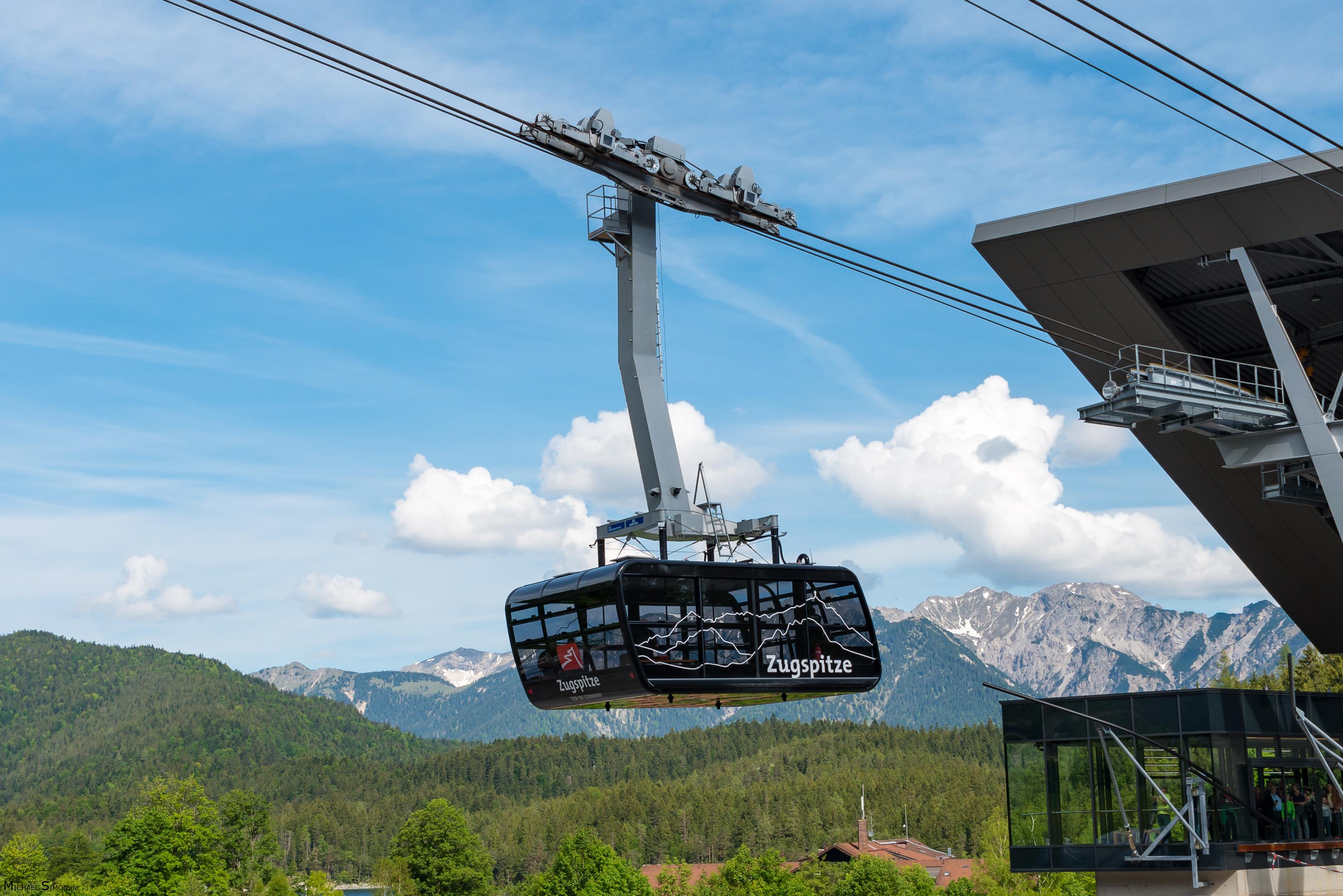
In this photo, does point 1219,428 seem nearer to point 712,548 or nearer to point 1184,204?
point 1184,204

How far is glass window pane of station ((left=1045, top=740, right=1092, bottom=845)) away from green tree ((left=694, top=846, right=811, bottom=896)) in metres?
67.0

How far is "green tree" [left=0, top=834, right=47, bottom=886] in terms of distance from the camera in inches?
3324

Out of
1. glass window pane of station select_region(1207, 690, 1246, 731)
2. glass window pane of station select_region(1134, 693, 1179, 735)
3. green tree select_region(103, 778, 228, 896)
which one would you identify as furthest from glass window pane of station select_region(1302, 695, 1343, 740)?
green tree select_region(103, 778, 228, 896)

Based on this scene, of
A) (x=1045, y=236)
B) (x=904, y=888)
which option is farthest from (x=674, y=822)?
(x=1045, y=236)

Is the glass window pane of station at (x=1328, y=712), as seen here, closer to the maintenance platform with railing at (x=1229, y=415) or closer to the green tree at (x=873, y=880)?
the maintenance platform with railing at (x=1229, y=415)

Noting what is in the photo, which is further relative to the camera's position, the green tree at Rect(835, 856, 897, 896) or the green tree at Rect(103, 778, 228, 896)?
the green tree at Rect(835, 856, 897, 896)

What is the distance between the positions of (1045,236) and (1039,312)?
2995 millimetres

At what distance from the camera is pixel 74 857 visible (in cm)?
10725

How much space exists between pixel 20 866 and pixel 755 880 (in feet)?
174

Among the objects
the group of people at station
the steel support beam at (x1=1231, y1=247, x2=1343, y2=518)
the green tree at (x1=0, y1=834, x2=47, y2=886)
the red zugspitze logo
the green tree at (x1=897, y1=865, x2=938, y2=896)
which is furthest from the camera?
the green tree at (x1=897, y1=865, x2=938, y2=896)

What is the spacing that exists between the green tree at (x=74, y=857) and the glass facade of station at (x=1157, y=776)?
8569cm

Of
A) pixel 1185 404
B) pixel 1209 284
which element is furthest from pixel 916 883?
pixel 1185 404

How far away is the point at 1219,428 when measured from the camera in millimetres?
29359

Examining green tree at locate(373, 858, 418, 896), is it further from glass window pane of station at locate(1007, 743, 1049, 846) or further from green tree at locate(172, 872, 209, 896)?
glass window pane of station at locate(1007, 743, 1049, 846)
